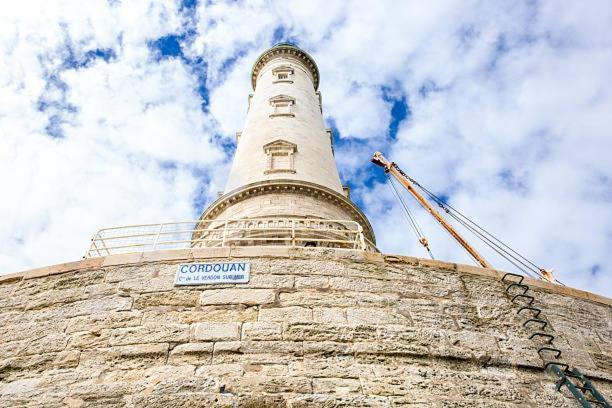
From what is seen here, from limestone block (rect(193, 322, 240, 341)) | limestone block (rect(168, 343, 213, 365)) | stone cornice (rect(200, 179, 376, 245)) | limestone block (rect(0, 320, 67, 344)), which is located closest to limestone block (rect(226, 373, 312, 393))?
limestone block (rect(168, 343, 213, 365))

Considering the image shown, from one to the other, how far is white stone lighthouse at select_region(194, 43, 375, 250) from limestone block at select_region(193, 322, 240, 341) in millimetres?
3441

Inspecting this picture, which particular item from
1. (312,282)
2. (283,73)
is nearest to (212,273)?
(312,282)

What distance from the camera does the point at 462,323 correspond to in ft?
20.2

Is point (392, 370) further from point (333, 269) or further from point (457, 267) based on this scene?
point (457, 267)

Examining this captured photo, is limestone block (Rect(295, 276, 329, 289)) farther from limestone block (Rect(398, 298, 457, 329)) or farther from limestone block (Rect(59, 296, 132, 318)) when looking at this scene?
limestone block (Rect(59, 296, 132, 318))

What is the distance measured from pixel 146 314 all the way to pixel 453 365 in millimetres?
3954

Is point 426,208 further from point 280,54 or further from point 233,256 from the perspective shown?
point 233,256

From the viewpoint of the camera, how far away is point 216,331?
5613 mm

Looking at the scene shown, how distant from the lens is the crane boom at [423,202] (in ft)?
84.4

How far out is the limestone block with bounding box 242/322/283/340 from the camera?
555 centimetres

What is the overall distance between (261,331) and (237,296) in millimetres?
669

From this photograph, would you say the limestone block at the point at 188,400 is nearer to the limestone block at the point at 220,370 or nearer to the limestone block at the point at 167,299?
the limestone block at the point at 220,370

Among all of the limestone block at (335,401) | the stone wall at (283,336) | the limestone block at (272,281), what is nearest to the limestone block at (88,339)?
the stone wall at (283,336)

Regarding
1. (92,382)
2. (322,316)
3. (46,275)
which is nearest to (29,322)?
(46,275)
